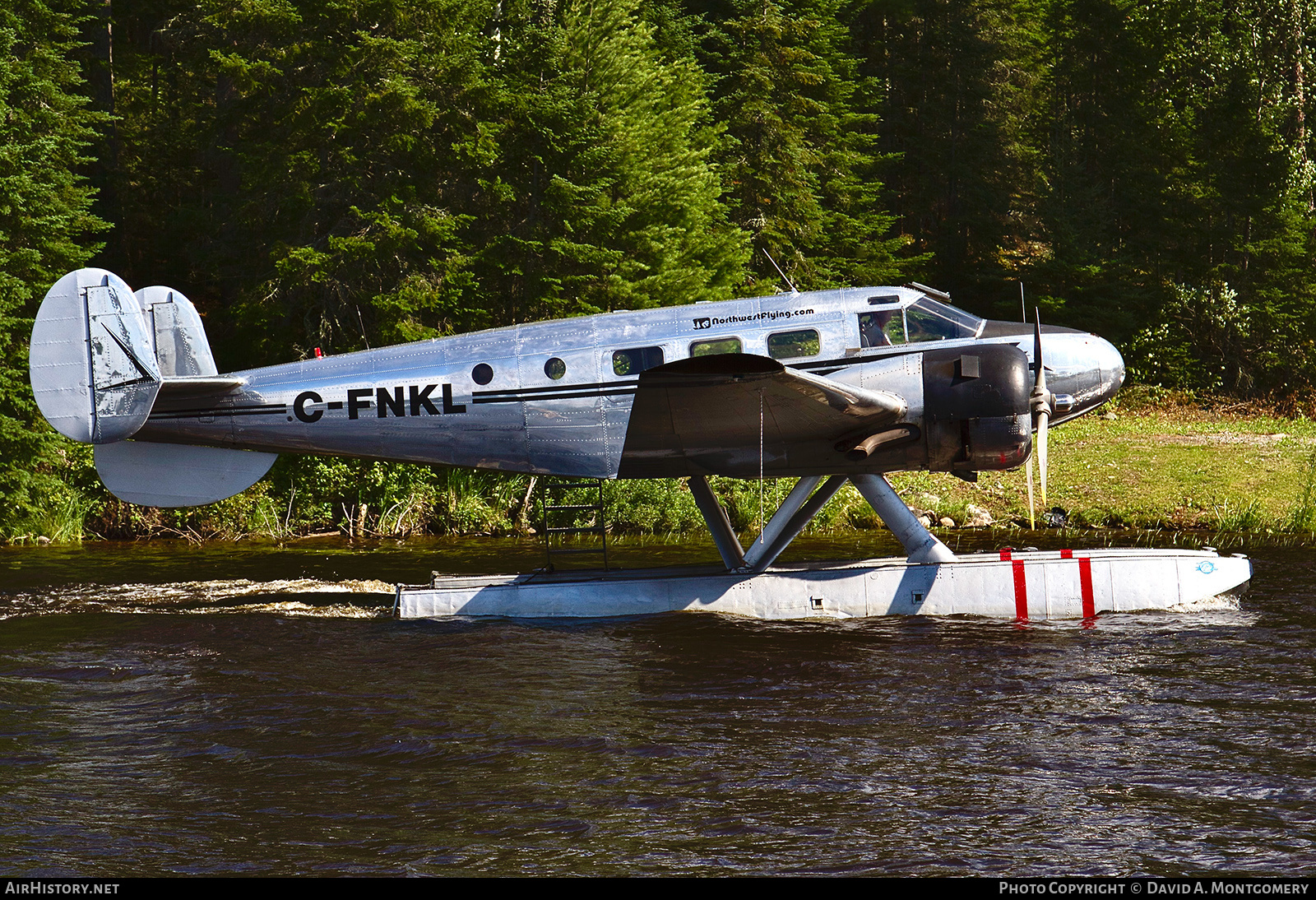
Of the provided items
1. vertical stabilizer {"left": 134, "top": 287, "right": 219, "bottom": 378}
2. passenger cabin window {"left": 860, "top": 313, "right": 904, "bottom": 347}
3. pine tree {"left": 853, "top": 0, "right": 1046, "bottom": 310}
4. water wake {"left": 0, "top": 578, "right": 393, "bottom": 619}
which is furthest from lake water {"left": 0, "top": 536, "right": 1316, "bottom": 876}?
pine tree {"left": 853, "top": 0, "right": 1046, "bottom": 310}

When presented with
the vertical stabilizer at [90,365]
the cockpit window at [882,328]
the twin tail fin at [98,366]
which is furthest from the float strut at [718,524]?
the vertical stabilizer at [90,365]

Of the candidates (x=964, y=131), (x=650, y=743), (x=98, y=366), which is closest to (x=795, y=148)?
(x=964, y=131)

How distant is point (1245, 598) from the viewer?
1532 centimetres

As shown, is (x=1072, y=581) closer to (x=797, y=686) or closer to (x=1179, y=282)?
(x=797, y=686)

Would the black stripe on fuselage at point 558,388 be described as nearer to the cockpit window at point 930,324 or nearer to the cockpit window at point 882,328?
the cockpit window at point 882,328

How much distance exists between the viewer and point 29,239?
81.4 ft

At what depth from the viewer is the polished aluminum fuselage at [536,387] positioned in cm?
1445

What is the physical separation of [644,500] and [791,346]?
923 cm

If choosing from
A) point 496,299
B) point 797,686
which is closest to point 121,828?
point 797,686

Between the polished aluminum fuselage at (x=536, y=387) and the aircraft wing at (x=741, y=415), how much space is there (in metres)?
0.23

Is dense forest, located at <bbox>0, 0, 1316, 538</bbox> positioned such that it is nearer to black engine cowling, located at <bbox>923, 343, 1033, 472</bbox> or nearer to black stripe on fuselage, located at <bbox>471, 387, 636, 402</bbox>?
black stripe on fuselage, located at <bbox>471, 387, 636, 402</bbox>

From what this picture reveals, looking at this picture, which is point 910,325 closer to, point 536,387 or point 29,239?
point 536,387

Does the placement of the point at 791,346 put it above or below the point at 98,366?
below

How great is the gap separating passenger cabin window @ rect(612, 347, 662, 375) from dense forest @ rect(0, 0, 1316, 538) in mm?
8794
